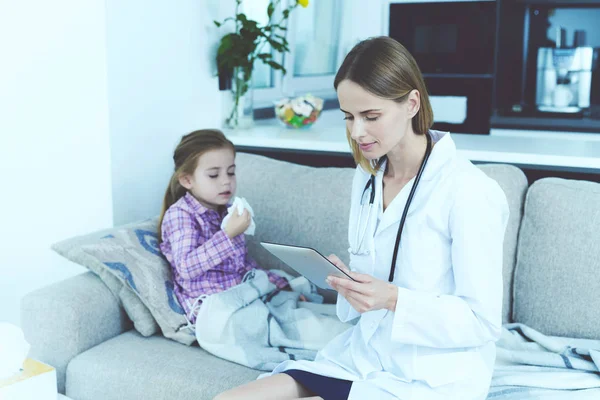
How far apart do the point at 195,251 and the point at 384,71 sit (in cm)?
87

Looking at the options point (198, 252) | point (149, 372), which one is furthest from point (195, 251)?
point (149, 372)

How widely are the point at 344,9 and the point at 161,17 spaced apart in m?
2.06

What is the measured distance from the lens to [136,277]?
2.05 meters

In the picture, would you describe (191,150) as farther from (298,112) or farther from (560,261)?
(560,261)

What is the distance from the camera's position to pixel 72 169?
247 cm

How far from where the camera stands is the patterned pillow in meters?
2.04

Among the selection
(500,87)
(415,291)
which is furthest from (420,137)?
(500,87)

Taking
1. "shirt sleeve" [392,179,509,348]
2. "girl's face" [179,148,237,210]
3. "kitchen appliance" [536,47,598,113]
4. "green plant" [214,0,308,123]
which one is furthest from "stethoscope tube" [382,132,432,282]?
"kitchen appliance" [536,47,598,113]

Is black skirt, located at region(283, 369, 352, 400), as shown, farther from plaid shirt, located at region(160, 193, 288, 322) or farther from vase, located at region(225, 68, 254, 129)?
vase, located at region(225, 68, 254, 129)

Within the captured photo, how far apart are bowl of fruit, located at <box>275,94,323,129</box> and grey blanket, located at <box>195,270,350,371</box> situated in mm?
1048

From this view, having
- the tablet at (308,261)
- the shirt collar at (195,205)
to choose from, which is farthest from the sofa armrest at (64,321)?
the tablet at (308,261)

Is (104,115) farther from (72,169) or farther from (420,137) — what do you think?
(420,137)

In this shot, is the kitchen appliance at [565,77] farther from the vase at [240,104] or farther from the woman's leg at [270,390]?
the woman's leg at [270,390]

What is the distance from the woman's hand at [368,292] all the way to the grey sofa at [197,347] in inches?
20.3
